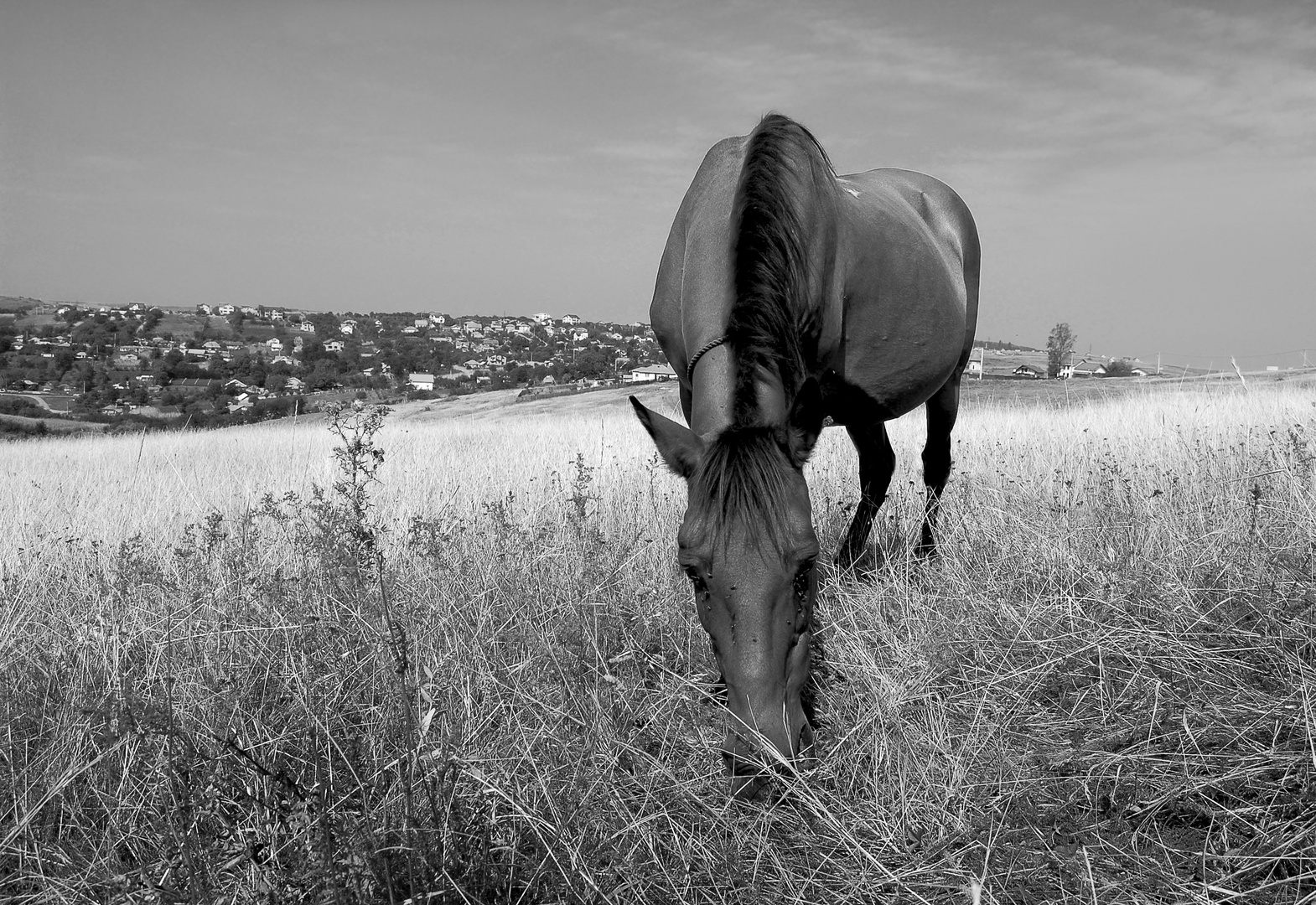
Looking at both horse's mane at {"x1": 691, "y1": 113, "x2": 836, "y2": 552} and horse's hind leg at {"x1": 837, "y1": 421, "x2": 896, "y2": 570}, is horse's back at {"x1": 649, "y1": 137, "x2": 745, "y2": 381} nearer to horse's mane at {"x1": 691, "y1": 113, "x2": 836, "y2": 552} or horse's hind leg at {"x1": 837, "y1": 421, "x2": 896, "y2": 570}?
horse's mane at {"x1": 691, "y1": 113, "x2": 836, "y2": 552}

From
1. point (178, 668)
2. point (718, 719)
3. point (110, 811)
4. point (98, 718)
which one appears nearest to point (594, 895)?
point (718, 719)

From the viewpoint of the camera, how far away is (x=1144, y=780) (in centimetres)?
246

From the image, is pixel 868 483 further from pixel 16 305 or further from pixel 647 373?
pixel 16 305

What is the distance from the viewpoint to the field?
2.12m

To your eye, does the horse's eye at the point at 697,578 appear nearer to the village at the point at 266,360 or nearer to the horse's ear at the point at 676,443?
the horse's ear at the point at 676,443

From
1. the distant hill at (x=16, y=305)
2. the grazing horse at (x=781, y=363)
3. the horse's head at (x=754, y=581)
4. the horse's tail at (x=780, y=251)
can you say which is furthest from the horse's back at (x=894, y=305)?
the distant hill at (x=16, y=305)

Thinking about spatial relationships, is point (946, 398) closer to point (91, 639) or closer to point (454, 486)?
point (454, 486)

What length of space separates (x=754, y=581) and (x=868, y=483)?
3.40 metres

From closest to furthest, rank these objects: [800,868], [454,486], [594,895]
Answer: [594,895] → [800,868] → [454,486]

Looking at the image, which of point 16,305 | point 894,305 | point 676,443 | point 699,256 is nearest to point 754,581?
point 676,443

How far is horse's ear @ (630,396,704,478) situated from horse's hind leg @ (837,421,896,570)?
239 centimetres

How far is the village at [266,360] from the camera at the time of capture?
42.2 metres

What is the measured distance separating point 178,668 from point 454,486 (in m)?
5.18

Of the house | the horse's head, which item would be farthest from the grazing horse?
the house
